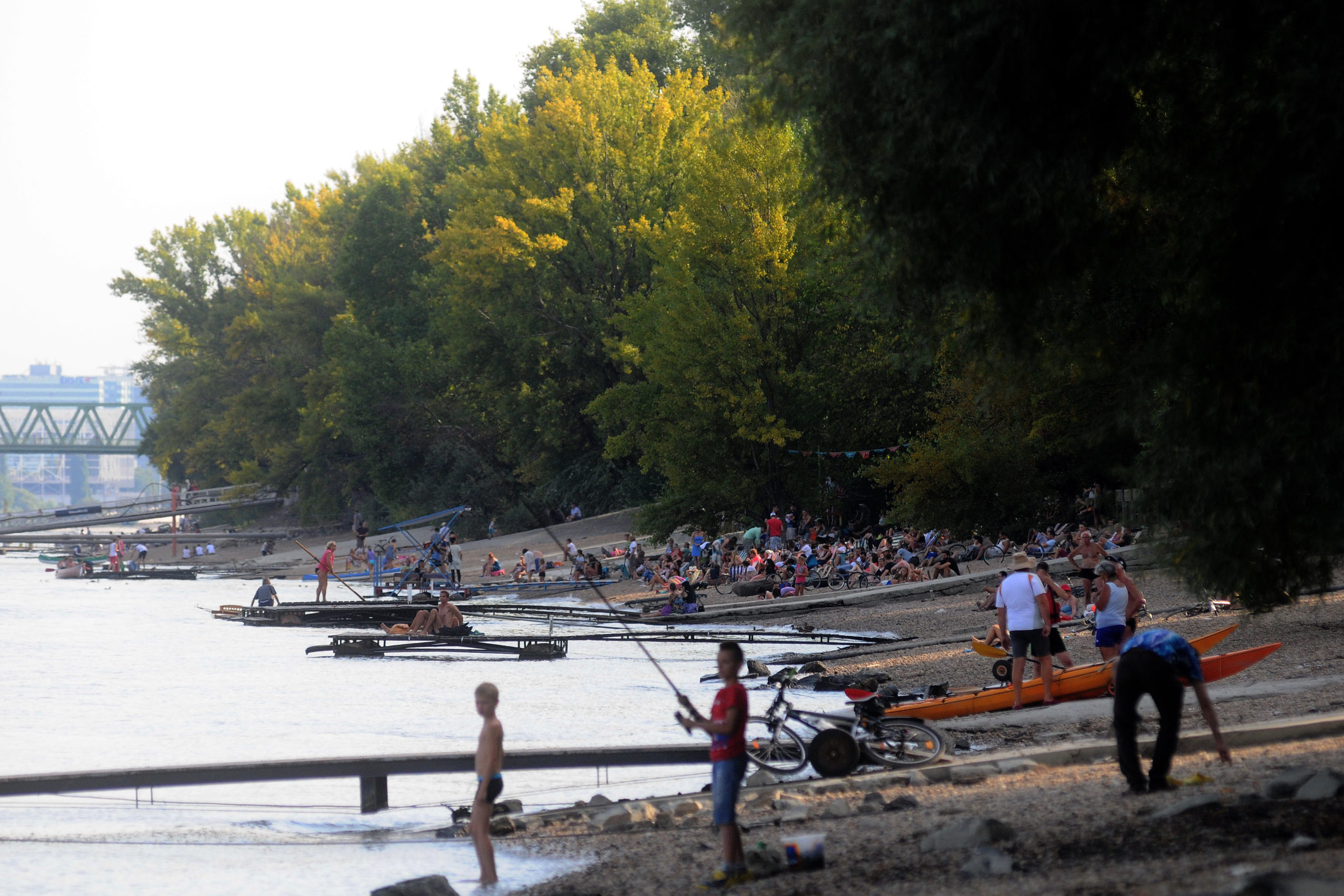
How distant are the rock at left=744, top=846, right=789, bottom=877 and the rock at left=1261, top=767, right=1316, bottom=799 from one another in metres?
3.20

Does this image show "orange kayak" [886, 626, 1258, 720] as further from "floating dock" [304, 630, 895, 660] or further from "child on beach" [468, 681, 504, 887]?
"floating dock" [304, 630, 895, 660]

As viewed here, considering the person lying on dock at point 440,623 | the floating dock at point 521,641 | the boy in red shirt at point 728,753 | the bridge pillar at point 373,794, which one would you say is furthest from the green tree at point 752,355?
the boy in red shirt at point 728,753

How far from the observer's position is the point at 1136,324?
11.1 metres

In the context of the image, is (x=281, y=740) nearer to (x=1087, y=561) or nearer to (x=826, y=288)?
(x=1087, y=561)

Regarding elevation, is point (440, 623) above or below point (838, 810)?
above

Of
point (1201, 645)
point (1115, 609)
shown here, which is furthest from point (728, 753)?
point (1201, 645)

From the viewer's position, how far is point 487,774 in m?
9.67

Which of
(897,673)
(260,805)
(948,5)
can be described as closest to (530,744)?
(260,805)

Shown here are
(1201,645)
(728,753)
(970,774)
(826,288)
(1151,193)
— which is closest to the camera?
(728,753)

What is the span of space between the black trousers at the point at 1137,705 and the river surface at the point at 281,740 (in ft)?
14.2

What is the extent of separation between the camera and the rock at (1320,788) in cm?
805

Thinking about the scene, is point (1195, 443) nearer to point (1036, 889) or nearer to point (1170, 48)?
point (1170, 48)

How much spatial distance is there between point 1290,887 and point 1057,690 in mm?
8292

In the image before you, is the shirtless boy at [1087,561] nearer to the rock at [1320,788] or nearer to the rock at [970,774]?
the rock at [970,774]
